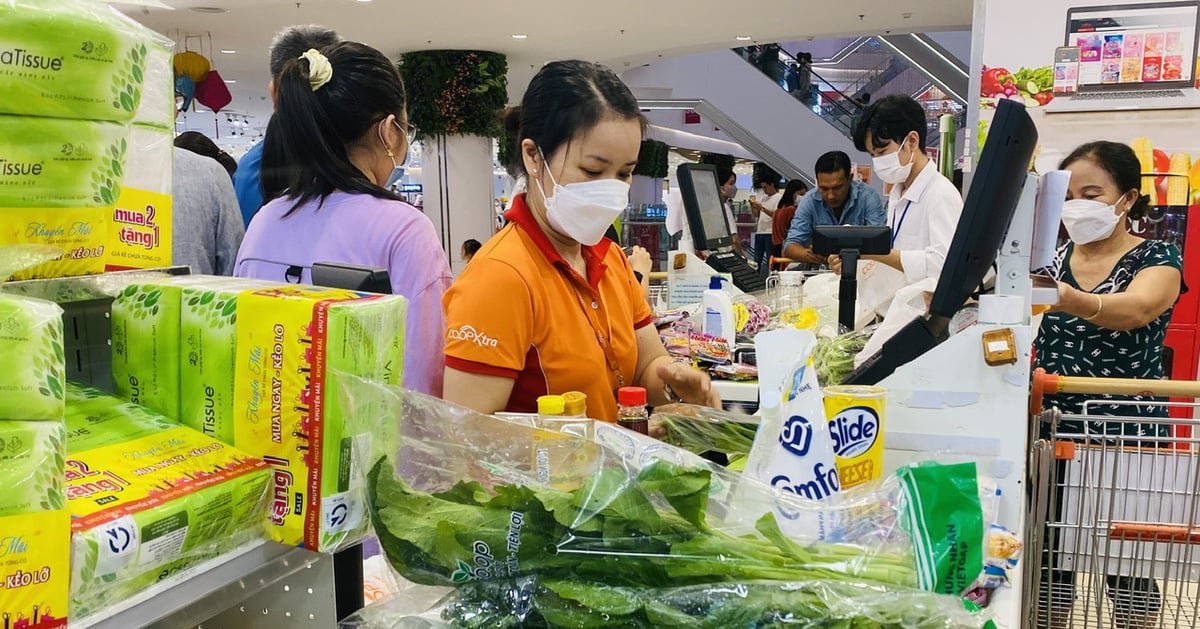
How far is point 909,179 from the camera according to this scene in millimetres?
4012

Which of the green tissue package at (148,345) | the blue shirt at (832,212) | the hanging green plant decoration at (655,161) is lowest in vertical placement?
the green tissue package at (148,345)

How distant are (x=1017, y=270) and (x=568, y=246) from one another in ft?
3.19

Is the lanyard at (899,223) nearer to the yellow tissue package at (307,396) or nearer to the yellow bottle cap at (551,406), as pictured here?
the yellow bottle cap at (551,406)

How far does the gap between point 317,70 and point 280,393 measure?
136 centimetres

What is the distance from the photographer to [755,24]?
941cm

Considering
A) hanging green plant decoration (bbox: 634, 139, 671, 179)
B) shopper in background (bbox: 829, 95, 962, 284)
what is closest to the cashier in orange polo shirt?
shopper in background (bbox: 829, 95, 962, 284)

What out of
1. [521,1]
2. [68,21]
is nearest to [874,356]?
[68,21]

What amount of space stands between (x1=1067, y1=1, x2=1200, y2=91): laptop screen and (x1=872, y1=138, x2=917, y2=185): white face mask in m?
0.92

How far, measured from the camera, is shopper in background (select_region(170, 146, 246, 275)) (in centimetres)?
302

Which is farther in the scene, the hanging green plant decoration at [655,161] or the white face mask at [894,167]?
the hanging green plant decoration at [655,161]

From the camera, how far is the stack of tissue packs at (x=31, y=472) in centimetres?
71

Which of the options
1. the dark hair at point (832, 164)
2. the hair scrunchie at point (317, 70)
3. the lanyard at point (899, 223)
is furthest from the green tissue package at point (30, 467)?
the dark hair at point (832, 164)

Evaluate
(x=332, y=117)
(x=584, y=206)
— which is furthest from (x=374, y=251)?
(x=584, y=206)

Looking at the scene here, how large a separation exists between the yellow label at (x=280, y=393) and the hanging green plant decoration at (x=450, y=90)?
10099mm
